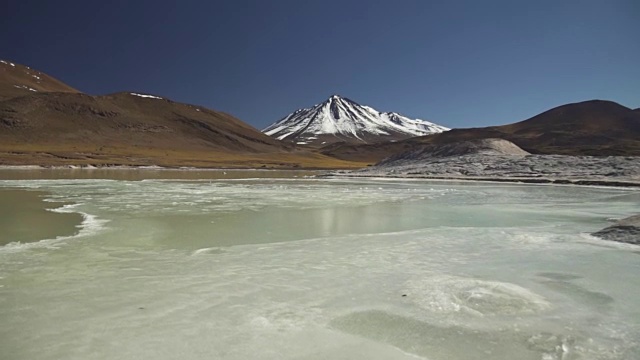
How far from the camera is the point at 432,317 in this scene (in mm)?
4574

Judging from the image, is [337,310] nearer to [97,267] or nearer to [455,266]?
[455,266]

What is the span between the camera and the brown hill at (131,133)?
9069cm

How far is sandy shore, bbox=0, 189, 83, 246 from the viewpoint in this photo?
343 inches

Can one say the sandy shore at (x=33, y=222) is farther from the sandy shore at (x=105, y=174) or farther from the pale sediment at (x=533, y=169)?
the pale sediment at (x=533, y=169)

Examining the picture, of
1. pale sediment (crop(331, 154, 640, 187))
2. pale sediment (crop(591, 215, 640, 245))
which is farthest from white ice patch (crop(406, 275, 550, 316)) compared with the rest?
pale sediment (crop(331, 154, 640, 187))

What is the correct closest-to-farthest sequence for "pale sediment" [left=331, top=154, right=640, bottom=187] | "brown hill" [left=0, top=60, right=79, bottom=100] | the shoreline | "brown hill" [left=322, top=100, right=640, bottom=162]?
the shoreline
"pale sediment" [left=331, top=154, right=640, bottom=187]
"brown hill" [left=322, top=100, right=640, bottom=162]
"brown hill" [left=0, top=60, right=79, bottom=100]

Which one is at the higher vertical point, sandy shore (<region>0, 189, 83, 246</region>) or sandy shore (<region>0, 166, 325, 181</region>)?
sandy shore (<region>0, 166, 325, 181</region>)

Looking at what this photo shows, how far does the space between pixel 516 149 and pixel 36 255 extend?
57.3 meters

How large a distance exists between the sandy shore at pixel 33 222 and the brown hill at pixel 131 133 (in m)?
57.6

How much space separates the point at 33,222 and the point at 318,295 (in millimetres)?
8814

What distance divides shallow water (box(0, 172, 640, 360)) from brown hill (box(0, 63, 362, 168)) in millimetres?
66101

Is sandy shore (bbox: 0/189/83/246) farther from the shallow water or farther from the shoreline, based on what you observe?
the shoreline

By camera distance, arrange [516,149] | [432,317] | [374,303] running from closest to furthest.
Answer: [432,317]
[374,303]
[516,149]

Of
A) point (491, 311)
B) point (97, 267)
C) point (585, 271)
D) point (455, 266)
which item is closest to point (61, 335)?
point (97, 267)
